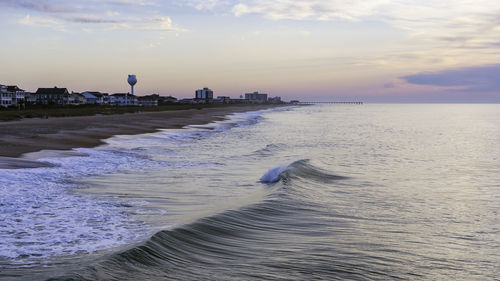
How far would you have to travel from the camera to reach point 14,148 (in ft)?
58.1

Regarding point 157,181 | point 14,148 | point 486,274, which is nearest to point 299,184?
point 157,181

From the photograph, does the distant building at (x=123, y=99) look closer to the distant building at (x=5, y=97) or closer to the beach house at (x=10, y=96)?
the beach house at (x=10, y=96)

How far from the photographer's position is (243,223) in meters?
8.44

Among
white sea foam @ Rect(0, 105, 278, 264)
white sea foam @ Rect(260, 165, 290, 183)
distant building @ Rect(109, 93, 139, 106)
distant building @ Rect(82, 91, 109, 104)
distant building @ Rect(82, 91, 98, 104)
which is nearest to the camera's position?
white sea foam @ Rect(0, 105, 278, 264)

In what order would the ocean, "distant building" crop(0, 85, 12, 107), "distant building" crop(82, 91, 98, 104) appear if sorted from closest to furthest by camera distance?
the ocean
"distant building" crop(0, 85, 12, 107)
"distant building" crop(82, 91, 98, 104)

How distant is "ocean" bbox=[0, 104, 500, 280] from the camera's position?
595 centimetres

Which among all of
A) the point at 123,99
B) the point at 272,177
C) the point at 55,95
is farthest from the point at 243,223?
the point at 123,99

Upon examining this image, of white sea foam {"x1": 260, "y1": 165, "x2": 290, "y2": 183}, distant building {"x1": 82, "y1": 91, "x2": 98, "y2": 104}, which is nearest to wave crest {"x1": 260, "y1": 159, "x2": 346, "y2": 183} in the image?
white sea foam {"x1": 260, "y1": 165, "x2": 290, "y2": 183}

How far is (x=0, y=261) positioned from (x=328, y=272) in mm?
4545

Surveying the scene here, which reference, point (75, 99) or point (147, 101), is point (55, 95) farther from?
point (147, 101)

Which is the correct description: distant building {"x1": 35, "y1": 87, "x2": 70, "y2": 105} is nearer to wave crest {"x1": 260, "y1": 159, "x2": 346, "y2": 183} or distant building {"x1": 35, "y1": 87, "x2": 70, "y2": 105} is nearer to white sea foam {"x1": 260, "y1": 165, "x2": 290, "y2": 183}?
wave crest {"x1": 260, "y1": 159, "x2": 346, "y2": 183}

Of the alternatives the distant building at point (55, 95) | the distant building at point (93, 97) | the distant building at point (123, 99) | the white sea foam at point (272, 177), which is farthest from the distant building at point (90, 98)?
the white sea foam at point (272, 177)

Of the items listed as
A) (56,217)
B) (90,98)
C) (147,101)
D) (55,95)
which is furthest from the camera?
(147,101)

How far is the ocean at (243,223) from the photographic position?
5.95 metres
